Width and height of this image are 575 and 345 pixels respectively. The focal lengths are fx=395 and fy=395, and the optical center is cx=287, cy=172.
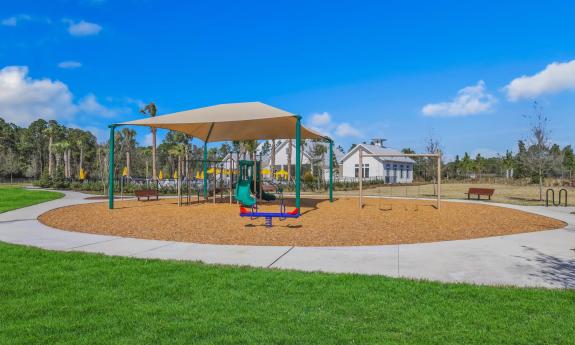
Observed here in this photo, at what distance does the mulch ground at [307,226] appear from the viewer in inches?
357

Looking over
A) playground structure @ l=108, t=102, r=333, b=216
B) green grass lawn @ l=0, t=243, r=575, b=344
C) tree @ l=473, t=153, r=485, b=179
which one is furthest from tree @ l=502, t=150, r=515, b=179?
green grass lawn @ l=0, t=243, r=575, b=344

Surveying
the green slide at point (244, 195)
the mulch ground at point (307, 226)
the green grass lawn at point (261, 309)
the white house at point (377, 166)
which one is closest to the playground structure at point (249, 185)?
the green slide at point (244, 195)

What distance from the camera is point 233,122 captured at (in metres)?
18.7

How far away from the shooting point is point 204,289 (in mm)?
4957

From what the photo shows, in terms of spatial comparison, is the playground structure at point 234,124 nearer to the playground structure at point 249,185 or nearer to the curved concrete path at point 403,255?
the playground structure at point 249,185

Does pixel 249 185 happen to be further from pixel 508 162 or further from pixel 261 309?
pixel 508 162

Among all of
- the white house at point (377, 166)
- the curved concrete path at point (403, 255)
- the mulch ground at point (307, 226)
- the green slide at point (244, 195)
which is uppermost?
the white house at point (377, 166)

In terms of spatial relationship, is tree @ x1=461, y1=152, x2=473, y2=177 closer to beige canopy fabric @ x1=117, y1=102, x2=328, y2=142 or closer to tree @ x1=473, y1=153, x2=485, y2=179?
tree @ x1=473, y1=153, x2=485, y2=179

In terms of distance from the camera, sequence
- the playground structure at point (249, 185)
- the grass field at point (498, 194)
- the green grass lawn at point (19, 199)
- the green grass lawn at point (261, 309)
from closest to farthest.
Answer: the green grass lawn at point (261, 309) < the playground structure at point (249, 185) < the green grass lawn at point (19, 199) < the grass field at point (498, 194)

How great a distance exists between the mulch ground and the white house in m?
34.4

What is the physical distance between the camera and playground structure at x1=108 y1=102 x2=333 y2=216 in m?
13.8

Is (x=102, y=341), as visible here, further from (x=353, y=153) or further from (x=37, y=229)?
(x=353, y=153)

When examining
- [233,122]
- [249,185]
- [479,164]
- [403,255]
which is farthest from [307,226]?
[479,164]

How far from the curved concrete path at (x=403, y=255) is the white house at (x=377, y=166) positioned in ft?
130
